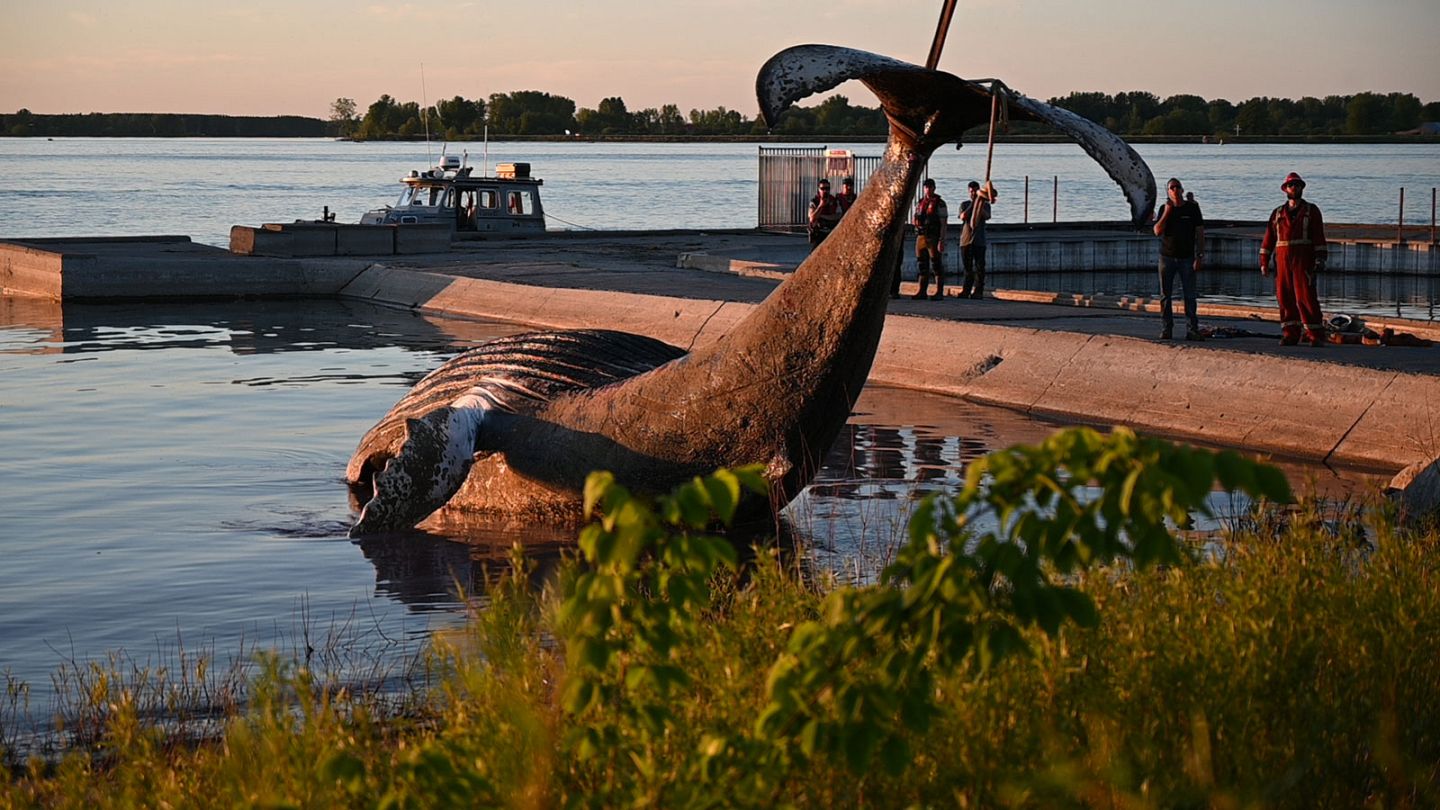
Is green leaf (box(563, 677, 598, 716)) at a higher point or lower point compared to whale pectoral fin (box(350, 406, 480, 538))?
higher

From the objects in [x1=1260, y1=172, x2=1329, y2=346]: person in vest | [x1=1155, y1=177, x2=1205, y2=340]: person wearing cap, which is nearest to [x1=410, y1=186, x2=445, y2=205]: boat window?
[x1=1155, y1=177, x2=1205, y2=340]: person wearing cap

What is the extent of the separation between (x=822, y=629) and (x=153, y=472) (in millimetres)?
10059

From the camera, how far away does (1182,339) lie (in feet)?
61.7

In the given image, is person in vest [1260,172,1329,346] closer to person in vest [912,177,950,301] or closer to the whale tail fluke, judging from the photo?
person in vest [912,177,950,301]

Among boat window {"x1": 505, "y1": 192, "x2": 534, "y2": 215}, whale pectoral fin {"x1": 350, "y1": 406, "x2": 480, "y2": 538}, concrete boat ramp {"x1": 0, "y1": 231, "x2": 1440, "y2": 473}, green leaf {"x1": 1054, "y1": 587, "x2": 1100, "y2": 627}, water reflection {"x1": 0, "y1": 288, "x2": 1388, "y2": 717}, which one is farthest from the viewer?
boat window {"x1": 505, "y1": 192, "x2": 534, "y2": 215}

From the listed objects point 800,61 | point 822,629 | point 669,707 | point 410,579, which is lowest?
point 410,579

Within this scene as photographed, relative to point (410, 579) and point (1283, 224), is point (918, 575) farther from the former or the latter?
point (1283, 224)

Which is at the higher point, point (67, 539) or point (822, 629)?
point (822, 629)

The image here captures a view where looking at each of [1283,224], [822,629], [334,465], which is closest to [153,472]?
[334,465]

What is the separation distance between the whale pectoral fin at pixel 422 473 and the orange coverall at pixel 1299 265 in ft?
32.6

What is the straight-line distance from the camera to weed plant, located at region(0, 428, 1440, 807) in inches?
167

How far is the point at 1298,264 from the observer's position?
58.9ft

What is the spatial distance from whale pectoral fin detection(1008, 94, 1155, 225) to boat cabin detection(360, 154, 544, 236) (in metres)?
30.9

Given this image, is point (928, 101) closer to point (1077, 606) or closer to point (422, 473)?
point (422, 473)
